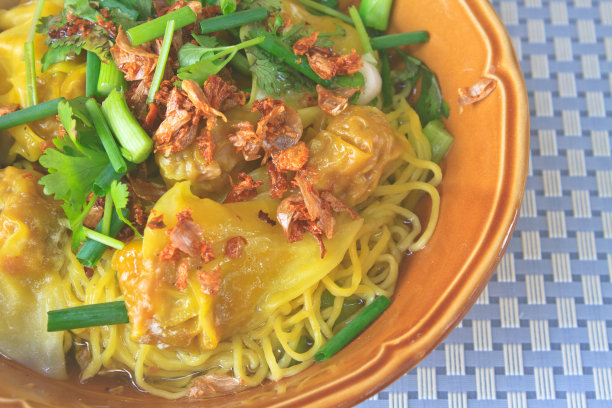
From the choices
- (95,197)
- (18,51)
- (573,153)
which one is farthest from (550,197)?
(18,51)

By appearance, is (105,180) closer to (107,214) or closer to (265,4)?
(107,214)

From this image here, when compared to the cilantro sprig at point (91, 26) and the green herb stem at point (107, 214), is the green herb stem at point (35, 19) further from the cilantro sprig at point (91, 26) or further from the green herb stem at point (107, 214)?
the green herb stem at point (107, 214)

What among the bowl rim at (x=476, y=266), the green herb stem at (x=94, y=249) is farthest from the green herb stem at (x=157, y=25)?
the bowl rim at (x=476, y=266)

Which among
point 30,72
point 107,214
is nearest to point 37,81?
point 30,72

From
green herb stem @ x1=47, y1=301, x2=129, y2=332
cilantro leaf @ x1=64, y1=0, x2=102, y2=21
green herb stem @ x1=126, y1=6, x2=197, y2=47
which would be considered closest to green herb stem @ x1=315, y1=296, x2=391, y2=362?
green herb stem @ x1=47, y1=301, x2=129, y2=332

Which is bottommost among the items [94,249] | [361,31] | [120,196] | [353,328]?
[353,328]

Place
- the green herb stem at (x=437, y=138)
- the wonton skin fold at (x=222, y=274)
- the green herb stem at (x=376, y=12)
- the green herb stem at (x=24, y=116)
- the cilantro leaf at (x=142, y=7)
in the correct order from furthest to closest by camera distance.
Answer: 1. the green herb stem at (x=376, y=12)
2. the green herb stem at (x=437, y=138)
3. the cilantro leaf at (x=142, y=7)
4. the green herb stem at (x=24, y=116)
5. the wonton skin fold at (x=222, y=274)
